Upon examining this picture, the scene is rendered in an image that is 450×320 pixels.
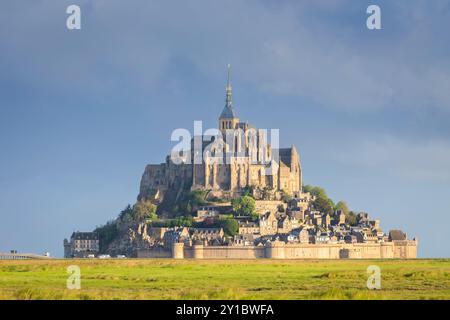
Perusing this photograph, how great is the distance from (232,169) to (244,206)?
8072 mm

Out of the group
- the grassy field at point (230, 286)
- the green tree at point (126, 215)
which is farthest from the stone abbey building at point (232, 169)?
the grassy field at point (230, 286)

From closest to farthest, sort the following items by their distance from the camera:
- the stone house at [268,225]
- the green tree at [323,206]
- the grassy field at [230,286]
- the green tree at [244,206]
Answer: the grassy field at [230,286] → the stone house at [268,225] → the green tree at [244,206] → the green tree at [323,206]

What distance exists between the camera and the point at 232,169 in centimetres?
18200

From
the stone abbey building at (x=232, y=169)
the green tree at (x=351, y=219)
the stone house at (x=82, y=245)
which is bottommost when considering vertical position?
the stone house at (x=82, y=245)

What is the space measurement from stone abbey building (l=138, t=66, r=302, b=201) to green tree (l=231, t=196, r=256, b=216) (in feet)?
11.7

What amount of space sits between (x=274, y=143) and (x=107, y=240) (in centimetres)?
3277

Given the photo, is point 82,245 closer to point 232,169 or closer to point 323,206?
point 232,169

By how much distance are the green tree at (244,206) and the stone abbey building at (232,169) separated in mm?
3553

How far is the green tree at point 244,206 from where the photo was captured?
176000 millimetres

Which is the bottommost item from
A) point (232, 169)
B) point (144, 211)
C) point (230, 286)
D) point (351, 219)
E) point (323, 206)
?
point (230, 286)

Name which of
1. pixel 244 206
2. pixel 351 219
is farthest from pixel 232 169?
pixel 351 219

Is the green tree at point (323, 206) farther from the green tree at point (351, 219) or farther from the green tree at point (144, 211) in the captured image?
the green tree at point (144, 211)

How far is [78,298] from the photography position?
57.6 m
